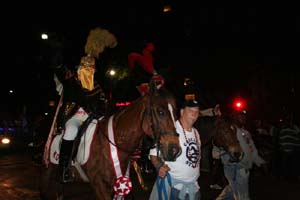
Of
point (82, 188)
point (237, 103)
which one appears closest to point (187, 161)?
point (237, 103)

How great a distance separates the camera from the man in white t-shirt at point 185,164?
17.9ft

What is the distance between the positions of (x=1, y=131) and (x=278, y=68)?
18.4 metres

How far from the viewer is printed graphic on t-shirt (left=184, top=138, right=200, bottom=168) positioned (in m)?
5.48

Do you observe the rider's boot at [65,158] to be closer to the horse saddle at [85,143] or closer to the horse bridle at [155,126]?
the horse saddle at [85,143]

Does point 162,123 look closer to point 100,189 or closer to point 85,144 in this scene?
point 100,189

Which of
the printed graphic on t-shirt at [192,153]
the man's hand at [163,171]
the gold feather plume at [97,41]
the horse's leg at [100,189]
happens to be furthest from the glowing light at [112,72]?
the man's hand at [163,171]

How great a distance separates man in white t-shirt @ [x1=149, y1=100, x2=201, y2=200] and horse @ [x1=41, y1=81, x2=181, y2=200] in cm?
21

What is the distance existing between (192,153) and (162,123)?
597mm

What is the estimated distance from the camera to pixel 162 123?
18.0ft

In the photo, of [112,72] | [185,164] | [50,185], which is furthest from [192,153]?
[112,72]

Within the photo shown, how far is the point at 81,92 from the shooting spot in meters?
6.78

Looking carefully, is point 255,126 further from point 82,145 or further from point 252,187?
point 82,145

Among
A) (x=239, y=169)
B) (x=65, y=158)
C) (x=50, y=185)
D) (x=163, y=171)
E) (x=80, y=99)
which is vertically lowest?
(x=50, y=185)

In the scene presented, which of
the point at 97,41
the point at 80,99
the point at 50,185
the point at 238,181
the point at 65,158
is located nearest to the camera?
the point at 65,158
